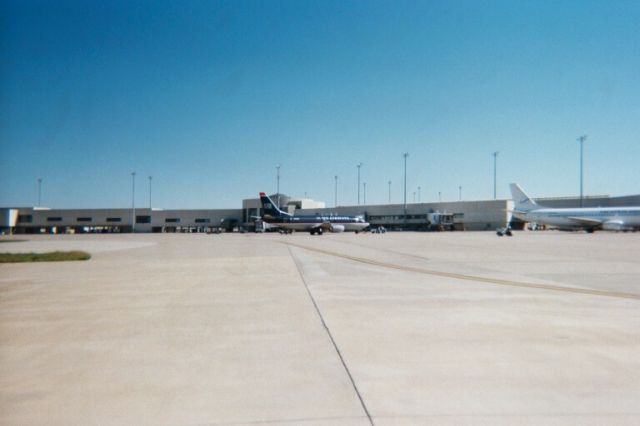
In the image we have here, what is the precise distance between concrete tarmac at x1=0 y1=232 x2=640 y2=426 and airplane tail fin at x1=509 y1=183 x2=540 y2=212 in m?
80.1

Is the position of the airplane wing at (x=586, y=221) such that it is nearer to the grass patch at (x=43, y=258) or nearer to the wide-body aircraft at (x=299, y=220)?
the wide-body aircraft at (x=299, y=220)

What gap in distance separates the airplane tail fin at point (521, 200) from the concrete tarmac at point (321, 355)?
8014cm

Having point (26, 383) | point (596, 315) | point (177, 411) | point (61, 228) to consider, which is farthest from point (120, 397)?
point (61, 228)

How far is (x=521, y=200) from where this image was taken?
8900cm

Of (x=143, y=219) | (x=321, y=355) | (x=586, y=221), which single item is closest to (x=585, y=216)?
(x=586, y=221)

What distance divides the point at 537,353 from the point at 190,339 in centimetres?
580

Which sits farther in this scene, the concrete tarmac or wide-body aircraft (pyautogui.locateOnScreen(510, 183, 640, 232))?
wide-body aircraft (pyautogui.locateOnScreen(510, 183, 640, 232))

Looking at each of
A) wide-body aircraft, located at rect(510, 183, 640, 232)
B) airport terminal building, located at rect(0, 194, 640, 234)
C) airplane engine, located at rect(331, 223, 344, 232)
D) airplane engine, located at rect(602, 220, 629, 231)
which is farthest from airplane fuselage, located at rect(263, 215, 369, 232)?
airplane engine, located at rect(602, 220, 629, 231)

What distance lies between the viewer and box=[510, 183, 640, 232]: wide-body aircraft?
73688 mm

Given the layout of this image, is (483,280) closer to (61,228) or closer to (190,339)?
(190,339)

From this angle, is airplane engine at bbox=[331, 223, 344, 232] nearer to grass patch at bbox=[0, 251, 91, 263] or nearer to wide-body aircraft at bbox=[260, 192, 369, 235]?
wide-body aircraft at bbox=[260, 192, 369, 235]

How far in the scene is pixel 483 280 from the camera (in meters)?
15.7

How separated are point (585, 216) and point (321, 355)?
84.9 m

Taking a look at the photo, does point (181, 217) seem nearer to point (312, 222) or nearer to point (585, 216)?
point (312, 222)
